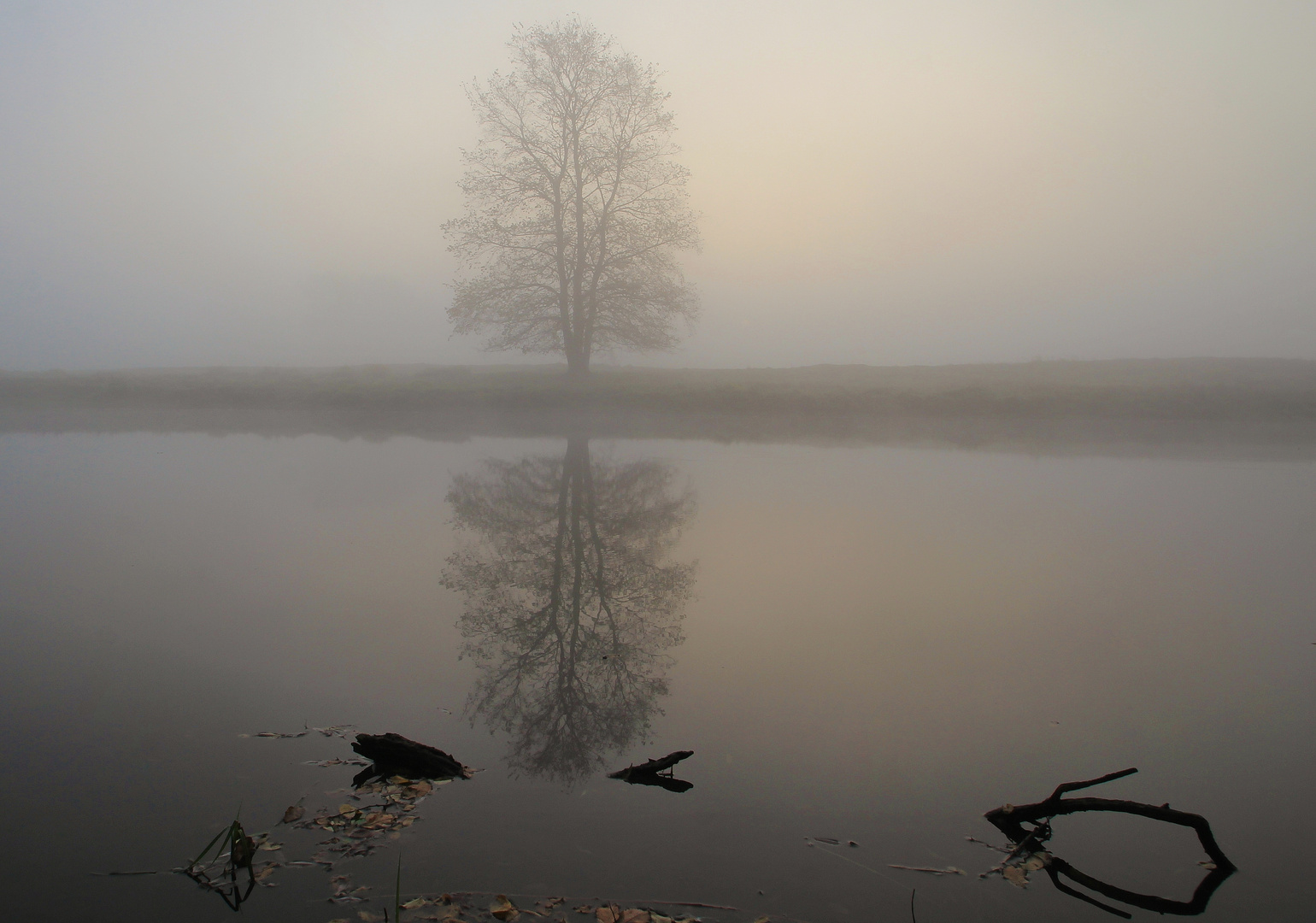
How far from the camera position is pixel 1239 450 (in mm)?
12672

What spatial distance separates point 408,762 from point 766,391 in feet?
56.1

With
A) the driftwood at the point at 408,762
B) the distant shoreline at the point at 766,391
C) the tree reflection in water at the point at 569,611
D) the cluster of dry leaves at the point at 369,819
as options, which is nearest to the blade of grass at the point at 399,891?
the cluster of dry leaves at the point at 369,819

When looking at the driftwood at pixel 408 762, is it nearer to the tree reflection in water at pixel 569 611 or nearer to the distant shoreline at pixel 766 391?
the tree reflection in water at pixel 569 611

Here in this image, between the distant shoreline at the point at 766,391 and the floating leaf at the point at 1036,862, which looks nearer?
the floating leaf at the point at 1036,862

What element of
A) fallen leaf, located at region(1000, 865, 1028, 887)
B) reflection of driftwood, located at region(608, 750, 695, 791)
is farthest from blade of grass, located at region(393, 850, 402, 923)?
fallen leaf, located at region(1000, 865, 1028, 887)

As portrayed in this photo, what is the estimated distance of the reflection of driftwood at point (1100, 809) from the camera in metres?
1.94

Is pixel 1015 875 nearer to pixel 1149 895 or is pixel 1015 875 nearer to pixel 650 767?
pixel 1149 895

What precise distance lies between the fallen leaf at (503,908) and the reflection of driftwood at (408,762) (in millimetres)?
629

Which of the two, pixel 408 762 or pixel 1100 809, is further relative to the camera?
pixel 408 762

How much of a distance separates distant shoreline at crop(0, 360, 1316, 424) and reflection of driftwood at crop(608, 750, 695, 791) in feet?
52.6

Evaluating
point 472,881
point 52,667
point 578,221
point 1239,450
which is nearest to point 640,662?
point 472,881

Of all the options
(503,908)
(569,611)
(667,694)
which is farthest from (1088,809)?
(569,611)

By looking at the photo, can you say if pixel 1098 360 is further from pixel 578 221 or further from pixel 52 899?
pixel 52 899

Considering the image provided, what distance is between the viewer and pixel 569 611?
163 inches
